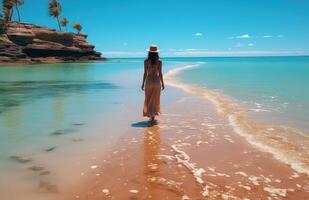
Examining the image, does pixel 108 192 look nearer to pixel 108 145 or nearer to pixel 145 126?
pixel 108 145

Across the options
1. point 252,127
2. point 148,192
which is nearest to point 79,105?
point 252,127

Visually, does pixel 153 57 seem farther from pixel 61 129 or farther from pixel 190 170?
pixel 190 170

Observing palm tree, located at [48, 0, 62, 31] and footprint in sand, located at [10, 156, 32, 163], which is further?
palm tree, located at [48, 0, 62, 31]

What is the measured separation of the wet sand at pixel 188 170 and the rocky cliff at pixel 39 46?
55.0 metres

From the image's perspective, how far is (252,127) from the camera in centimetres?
838

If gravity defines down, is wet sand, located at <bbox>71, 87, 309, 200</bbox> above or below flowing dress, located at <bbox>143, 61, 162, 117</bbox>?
below

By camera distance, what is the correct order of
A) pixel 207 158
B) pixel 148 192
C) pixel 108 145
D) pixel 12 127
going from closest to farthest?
pixel 148 192, pixel 207 158, pixel 108 145, pixel 12 127

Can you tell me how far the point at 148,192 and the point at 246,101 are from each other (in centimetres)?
987

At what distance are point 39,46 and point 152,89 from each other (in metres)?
61.0

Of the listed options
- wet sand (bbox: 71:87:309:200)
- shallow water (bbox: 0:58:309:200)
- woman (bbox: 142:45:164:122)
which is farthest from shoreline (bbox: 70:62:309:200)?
woman (bbox: 142:45:164:122)

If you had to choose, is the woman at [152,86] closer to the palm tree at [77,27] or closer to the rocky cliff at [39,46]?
the rocky cliff at [39,46]

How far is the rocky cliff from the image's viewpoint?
58.8 metres

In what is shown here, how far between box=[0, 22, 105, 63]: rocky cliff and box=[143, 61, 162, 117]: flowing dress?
2086 inches

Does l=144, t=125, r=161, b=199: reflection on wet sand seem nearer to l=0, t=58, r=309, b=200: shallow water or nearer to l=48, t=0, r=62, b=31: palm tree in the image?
l=0, t=58, r=309, b=200: shallow water
